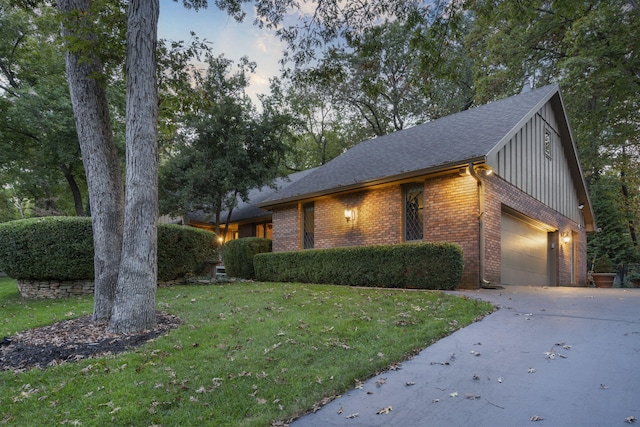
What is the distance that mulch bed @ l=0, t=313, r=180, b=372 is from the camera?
4.33 m

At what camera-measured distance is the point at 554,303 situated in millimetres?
6797

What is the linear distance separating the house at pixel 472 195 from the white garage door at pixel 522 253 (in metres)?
0.03

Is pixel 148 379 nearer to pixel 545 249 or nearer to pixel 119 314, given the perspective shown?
pixel 119 314

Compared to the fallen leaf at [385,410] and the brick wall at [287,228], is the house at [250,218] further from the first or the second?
the fallen leaf at [385,410]

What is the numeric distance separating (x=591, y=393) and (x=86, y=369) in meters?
4.70

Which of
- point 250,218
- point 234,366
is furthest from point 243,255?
point 234,366

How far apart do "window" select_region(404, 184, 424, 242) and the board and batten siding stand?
6.68 ft

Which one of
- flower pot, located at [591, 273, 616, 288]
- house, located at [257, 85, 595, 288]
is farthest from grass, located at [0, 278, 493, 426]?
flower pot, located at [591, 273, 616, 288]

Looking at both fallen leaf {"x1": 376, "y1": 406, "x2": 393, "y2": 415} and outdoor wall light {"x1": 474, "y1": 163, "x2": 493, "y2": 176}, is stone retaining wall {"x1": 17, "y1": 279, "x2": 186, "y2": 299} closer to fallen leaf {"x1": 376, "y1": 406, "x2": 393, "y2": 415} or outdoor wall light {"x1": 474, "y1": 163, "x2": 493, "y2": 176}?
fallen leaf {"x1": 376, "y1": 406, "x2": 393, "y2": 415}

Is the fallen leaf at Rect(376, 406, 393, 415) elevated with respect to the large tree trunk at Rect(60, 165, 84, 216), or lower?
lower

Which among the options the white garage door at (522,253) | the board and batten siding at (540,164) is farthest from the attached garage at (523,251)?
the board and batten siding at (540,164)

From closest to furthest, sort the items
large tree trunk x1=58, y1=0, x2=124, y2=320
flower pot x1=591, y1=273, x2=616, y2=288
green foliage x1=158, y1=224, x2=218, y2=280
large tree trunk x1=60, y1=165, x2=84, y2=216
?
large tree trunk x1=58, y1=0, x2=124, y2=320 < green foliage x1=158, y1=224, x2=218, y2=280 < flower pot x1=591, y1=273, x2=616, y2=288 < large tree trunk x1=60, y1=165, x2=84, y2=216

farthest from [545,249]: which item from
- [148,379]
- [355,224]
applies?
[148,379]

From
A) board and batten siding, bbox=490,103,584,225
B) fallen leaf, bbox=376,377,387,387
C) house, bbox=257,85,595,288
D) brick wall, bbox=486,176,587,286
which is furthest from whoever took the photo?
board and batten siding, bbox=490,103,584,225
